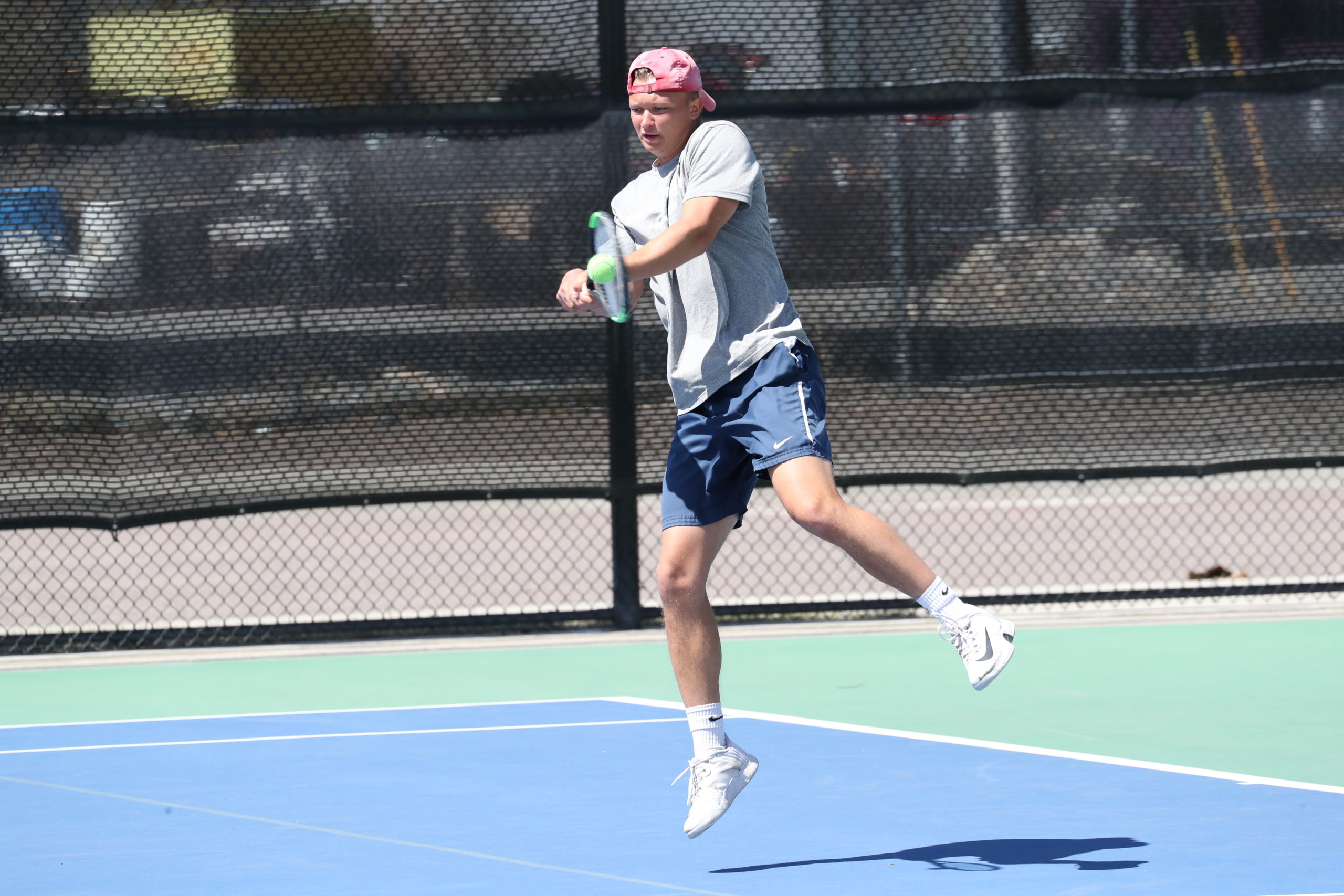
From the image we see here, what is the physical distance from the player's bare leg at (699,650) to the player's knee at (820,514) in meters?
0.22

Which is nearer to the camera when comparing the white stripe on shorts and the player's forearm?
the player's forearm

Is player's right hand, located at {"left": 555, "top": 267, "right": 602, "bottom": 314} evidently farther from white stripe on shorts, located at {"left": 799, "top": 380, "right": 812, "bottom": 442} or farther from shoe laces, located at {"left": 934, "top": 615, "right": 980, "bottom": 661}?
shoe laces, located at {"left": 934, "top": 615, "right": 980, "bottom": 661}

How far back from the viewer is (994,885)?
154 inches

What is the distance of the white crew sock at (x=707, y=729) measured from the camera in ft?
14.3

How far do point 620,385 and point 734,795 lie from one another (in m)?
3.63

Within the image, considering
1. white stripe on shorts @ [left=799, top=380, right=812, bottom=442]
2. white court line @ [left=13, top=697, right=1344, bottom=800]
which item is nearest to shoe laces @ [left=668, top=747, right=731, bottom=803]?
white stripe on shorts @ [left=799, top=380, right=812, bottom=442]

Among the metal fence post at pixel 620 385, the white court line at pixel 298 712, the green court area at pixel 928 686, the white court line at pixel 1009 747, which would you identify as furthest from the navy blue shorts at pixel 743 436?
the metal fence post at pixel 620 385

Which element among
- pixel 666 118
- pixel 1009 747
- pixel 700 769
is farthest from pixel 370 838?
pixel 1009 747

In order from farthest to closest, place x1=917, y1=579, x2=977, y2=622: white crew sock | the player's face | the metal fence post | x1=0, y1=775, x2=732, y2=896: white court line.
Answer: the metal fence post, the player's face, x1=917, y1=579, x2=977, y2=622: white crew sock, x1=0, y1=775, x2=732, y2=896: white court line

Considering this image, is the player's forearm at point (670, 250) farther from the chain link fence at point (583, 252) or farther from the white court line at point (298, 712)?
the chain link fence at point (583, 252)

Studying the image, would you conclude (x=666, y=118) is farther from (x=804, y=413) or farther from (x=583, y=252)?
(x=583, y=252)

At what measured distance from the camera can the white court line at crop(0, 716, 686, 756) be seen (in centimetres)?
578

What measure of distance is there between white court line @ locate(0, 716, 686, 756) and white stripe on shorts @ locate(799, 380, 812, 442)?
6.23 ft

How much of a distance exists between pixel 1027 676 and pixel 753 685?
96 cm
